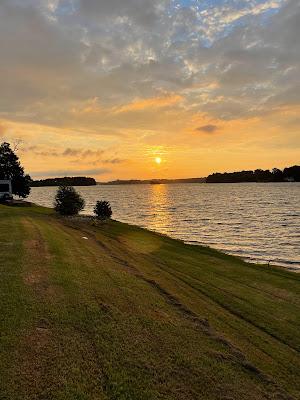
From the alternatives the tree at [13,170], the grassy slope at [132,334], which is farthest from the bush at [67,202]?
the grassy slope at [132,334]

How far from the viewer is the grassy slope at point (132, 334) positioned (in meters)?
8.34

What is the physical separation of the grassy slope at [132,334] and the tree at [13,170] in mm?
64312

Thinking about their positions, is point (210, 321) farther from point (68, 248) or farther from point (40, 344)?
point (68, 248)

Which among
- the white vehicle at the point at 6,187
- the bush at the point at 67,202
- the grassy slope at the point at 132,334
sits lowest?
the grassy slope at the point at 132,334

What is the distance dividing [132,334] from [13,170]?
7655cm

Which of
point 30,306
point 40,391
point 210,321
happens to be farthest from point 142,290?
point 40,391

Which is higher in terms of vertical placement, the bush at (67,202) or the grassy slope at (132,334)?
the bush at (67,202)

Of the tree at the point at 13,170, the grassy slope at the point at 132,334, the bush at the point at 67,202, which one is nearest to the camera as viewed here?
→ the grassy slope at the point at 132,334

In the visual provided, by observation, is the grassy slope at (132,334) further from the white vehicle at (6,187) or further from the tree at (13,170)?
the tree at (13,170)

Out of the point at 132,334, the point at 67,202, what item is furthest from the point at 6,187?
the point at 132,334

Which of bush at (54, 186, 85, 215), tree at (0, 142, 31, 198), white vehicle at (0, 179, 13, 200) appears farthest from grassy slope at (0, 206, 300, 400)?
tree at (0, 142, 31, 198)

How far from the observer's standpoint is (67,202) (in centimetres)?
5431

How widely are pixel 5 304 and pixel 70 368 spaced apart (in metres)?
4.15

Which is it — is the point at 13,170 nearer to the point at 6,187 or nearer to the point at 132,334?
the point at 6,187
